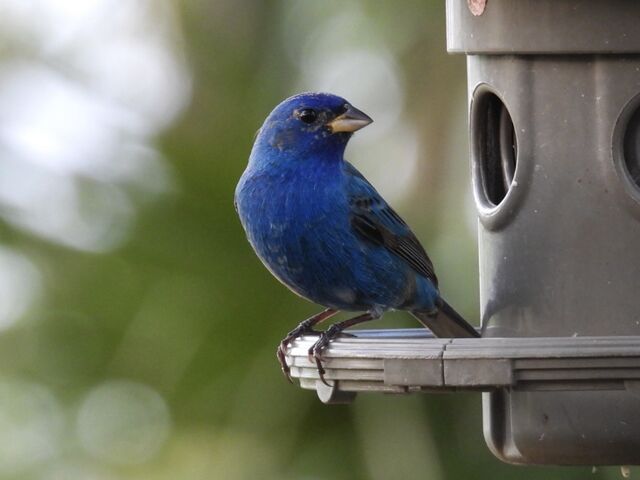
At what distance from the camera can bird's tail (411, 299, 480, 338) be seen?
4.60 meters

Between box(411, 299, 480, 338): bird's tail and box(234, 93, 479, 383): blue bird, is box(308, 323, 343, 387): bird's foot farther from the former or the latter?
box(411, 299, 480, 338): bird's tail

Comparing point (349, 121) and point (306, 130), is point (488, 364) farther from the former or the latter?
point (306, 130)

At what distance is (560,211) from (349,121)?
3.02 feet

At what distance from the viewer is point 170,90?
201 inches

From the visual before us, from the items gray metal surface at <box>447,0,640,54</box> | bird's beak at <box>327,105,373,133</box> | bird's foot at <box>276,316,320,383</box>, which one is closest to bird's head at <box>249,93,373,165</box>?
bird's beak at <box>327,105,373,133</box>

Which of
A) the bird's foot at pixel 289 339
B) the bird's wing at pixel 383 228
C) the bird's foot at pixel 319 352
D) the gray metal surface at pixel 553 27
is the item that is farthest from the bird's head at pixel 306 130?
the bird's foot at pixel 319 352

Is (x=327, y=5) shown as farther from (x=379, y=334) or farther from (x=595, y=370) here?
(x=595, y=370)

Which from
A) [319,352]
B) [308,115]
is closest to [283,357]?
[319,352]

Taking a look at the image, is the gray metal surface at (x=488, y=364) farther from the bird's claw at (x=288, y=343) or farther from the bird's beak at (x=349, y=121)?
the bird's beak at (x=349, y=121)

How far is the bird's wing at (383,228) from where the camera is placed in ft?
15.3

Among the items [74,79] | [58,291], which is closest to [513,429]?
[58,291]

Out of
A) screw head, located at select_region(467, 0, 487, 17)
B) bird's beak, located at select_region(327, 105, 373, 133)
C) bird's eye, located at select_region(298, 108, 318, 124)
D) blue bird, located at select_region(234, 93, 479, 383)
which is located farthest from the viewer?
bird's eye, located at select_region(298, 108, 318, 124)

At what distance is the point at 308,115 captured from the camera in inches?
188

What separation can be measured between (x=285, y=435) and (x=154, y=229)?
32.0 inches
